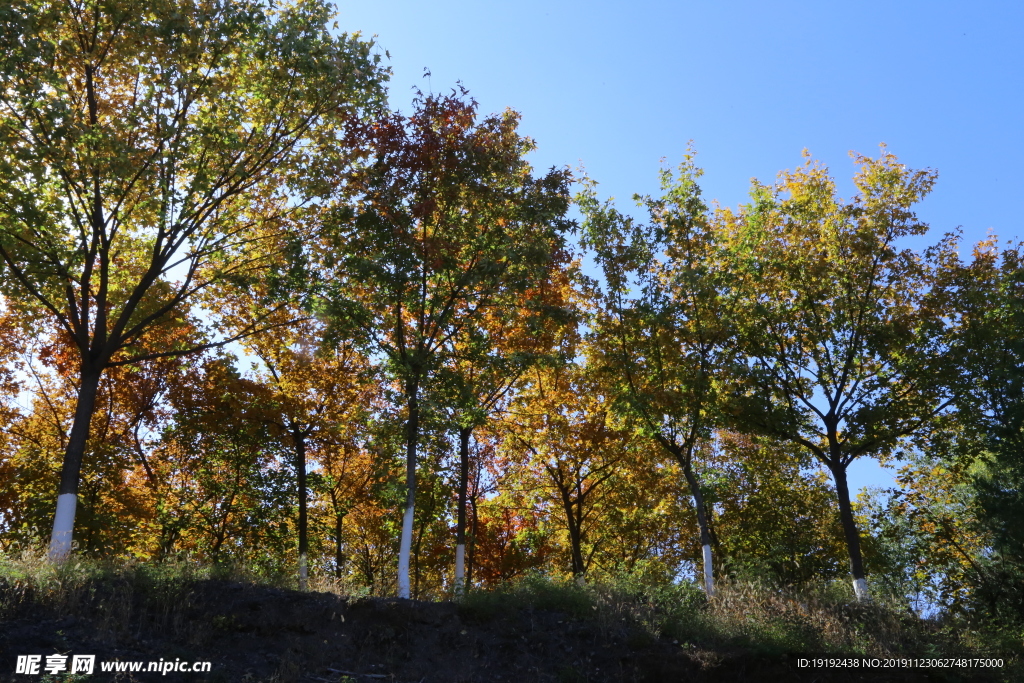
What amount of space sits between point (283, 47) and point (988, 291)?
18.4m

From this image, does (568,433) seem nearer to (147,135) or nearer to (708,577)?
(708,577)

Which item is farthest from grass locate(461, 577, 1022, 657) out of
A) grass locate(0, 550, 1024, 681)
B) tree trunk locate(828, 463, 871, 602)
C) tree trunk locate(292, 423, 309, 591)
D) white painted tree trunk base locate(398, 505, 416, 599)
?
tree trunk locate(292, 423, 309, 591)

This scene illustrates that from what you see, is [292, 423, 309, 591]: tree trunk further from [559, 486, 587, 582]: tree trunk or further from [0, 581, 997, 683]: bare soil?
[0, 581, 997, 683]: bare soil

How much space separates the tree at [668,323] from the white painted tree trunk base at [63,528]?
12.5m

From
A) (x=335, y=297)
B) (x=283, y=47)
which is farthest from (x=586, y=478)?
(x=283, y=47)

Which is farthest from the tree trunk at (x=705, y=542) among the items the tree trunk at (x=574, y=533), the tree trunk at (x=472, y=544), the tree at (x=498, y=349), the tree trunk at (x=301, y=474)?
the tree trunk at (x=301, y=474)

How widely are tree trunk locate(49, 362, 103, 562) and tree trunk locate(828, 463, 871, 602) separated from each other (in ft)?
53.4

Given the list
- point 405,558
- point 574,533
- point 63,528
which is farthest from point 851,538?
point 63,528

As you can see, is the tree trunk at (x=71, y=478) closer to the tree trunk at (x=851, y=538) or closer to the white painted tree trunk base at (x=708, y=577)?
the white painted tree trunk base at (x=708, y=577)

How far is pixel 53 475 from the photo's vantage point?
878 inches

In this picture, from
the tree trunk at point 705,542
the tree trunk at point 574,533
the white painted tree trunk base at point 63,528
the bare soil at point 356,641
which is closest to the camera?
the bare soil at point 356,641

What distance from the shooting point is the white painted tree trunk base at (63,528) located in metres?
12.9

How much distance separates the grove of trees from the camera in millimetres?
14578

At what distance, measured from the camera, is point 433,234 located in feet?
55.6
